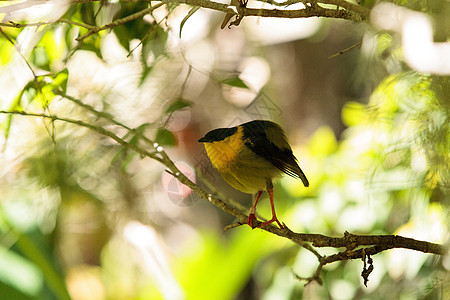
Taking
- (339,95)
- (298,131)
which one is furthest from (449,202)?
(298,131)

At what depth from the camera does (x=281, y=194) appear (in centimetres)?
149

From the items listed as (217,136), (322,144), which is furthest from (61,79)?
(322,144)

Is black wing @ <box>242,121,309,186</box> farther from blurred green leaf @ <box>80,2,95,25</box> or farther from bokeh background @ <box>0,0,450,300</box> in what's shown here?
blurred green leaf @ <box>80,2,95,25</box>

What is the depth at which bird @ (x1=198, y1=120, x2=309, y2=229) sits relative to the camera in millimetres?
875

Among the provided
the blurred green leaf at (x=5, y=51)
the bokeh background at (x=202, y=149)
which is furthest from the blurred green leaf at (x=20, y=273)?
the blurred green leaf at (x=5, y=51)

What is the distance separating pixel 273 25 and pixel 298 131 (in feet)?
1.49

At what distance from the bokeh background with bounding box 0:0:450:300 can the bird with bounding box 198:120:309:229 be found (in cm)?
4

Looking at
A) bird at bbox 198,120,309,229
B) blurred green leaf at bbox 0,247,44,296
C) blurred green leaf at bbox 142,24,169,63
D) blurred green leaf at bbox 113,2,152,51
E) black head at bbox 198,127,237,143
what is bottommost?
blurred green leaf at bbox 0,247,44,296

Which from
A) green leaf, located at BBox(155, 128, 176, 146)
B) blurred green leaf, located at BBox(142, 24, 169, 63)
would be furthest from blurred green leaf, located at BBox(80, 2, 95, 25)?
green leaf, located at BBox(155, 128, 176, 146)

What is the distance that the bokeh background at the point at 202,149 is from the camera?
0.83m

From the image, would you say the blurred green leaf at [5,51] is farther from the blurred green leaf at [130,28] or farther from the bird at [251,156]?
the bird at [251,156]

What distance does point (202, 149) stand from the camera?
44.8 inches

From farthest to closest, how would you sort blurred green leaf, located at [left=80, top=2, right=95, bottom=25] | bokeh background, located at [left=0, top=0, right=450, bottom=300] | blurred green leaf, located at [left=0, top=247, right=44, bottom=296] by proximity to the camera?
blurred green leaf, located at [left=0, top=247, right=44, bottom=296] → blurred green leaf, located at [left=80, top=2, right=95, bottom=25] → bokeh background, located at [left=0, top=0, right=450, bottom=300]

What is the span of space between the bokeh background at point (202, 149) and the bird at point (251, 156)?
0.13 feet
